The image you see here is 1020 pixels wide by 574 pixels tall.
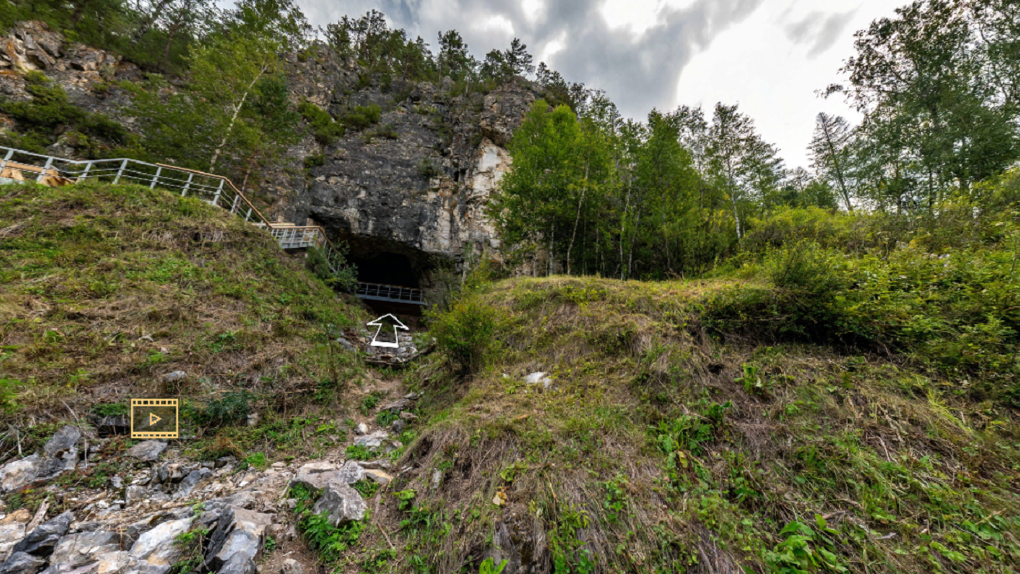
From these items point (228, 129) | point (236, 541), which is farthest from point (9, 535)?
point (228, 129)

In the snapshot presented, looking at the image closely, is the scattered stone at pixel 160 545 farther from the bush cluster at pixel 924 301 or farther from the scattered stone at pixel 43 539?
the bush cluster at pixel 924 301

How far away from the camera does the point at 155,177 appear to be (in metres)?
7.48

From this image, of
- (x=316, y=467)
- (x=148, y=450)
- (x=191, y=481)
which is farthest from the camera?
(x=316, y=467)

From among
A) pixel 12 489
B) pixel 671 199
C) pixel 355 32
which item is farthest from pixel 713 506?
pixel 355 32

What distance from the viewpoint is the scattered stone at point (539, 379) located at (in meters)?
4.28

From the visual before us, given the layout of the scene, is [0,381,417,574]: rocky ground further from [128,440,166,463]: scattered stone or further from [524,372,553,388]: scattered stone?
[524,372,553,388]: scattered stone

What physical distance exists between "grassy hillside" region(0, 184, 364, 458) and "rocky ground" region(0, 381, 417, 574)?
0.38 m

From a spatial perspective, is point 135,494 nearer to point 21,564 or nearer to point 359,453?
point 21,564

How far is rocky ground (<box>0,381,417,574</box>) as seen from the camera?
7.11ft

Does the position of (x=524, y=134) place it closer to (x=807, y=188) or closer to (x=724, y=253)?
(x=724, y=253)

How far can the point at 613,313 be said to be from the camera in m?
5.14

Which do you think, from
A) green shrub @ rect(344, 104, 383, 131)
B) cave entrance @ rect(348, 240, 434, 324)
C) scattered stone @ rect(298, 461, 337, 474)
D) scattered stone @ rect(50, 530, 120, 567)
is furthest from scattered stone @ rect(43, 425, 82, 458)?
green shrub @ rect(344, 104, 383, 131)

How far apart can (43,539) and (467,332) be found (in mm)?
4238

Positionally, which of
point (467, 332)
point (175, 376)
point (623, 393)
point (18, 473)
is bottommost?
point (18, 473)
